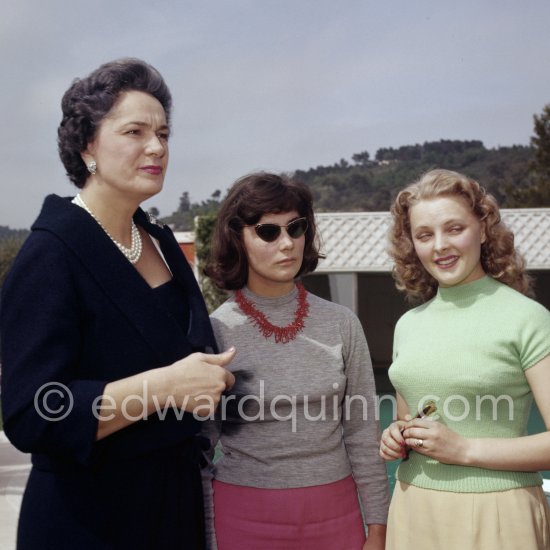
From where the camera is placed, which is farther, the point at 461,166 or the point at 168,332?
the point at 461,166

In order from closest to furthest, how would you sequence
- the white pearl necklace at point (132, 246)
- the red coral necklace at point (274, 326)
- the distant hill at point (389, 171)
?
the white pearl necklace at point (132, 246)
the red coral necklace at point (274, 326)
the distant hill at point (389, 171)

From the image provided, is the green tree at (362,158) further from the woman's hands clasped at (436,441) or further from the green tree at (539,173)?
the woman's hands clasped at (436,441)

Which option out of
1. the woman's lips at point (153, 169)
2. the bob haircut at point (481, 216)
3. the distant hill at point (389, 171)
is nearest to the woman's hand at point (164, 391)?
the woman's lips at point (153, 169)

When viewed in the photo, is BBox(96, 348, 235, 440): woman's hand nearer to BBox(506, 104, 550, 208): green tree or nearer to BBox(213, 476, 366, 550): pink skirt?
BBox(213, 476, 366, 550): pink skirt

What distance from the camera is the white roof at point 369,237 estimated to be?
492 inches

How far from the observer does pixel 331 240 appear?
12.7 m

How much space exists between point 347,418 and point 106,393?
2.68 ft

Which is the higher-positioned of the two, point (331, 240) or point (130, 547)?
point (331, 240)

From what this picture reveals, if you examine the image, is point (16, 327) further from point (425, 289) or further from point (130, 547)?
point (425, 289)

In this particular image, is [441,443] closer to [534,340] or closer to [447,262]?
[534,340]

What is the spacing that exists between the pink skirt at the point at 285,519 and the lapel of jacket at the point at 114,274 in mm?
534

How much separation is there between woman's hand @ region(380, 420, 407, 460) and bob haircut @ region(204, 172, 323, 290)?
0.53m

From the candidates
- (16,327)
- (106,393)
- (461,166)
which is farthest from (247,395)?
(461,166)

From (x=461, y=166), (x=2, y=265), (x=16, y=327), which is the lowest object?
(x=16, y=327)
